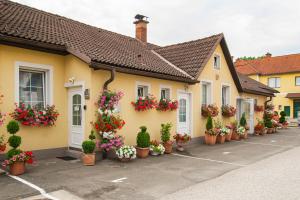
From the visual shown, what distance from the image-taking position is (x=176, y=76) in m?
11.6

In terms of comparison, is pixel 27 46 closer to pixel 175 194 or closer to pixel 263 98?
pixel 175 194

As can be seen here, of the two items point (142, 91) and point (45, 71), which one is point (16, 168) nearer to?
point (45, 71)

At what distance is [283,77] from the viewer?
112 feet

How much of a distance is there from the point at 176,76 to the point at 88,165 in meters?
5.39

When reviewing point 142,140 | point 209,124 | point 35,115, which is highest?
point 35,115

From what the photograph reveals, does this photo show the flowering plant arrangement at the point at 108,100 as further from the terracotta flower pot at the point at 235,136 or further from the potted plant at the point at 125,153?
the terracotta flower pot at the point at 235,136

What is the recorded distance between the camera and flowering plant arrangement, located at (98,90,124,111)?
28.6 feet

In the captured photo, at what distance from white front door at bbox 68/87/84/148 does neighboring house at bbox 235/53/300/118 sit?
30.3 metres

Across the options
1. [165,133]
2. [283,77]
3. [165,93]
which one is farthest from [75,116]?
[283,77]

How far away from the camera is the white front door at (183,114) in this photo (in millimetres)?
12586

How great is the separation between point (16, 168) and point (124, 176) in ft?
8.76

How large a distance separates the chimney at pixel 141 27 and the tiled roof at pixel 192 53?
238cm

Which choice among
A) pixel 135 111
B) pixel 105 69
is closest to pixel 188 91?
pixel 135 111

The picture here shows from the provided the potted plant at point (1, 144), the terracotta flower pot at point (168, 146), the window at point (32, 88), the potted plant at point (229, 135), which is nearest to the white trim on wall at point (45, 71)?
the window at point (32, 88)
